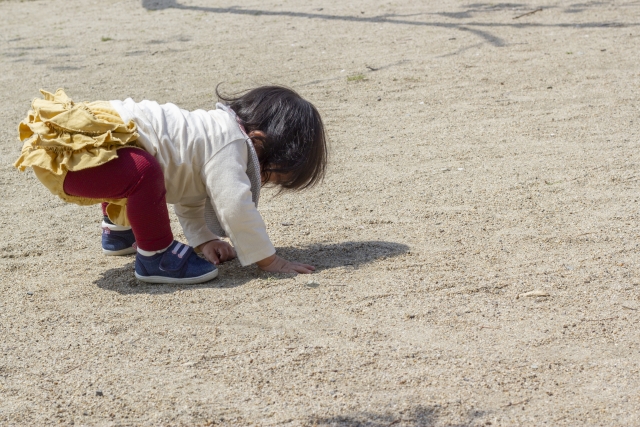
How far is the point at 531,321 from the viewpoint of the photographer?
8.50 feet

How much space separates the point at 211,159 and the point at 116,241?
711 mm

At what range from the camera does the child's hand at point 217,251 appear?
133 inches

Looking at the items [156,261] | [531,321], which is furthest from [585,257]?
[156,261]

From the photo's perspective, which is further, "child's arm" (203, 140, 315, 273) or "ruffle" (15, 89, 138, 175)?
"child's arm" (203, 140, 315, 273)

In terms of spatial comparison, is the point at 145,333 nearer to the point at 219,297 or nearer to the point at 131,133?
the point at 219,297

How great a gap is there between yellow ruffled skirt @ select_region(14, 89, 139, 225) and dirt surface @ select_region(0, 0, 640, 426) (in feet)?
1.56

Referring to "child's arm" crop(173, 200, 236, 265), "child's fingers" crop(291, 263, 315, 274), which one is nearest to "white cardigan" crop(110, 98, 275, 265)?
"child's fingers" crop(291, 263, 315, 274)

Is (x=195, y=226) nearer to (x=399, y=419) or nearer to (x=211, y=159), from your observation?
(x=211, y=159)

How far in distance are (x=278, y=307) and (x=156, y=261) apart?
562mm

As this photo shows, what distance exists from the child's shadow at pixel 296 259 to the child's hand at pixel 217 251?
0.04 metres

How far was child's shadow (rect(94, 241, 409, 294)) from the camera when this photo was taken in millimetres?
3055

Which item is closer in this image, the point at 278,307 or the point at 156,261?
the point at 278,307

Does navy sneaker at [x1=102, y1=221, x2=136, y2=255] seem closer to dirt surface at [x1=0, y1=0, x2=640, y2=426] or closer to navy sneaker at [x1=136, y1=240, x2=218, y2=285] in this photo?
dirt surface at [x1=0, y1=0, x2=640, y2=426]

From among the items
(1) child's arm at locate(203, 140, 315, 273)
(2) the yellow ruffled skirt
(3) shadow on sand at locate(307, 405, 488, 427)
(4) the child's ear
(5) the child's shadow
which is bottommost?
(5) the child's shadow
